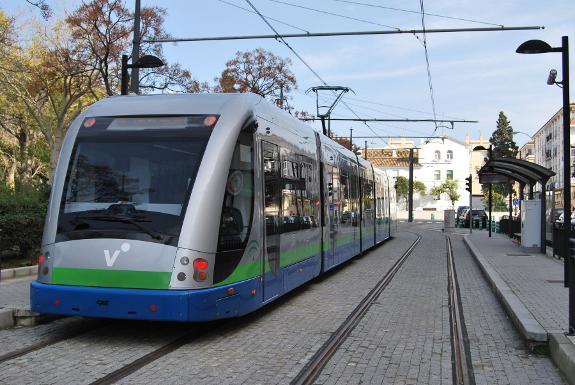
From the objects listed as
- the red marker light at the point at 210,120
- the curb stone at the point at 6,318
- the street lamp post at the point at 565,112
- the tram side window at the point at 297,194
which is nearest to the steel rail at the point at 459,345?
the street lamp post at the point at 565,112

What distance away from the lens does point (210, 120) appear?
7562mm

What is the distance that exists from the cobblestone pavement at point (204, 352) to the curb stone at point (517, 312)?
231 cm

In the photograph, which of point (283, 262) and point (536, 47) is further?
point (536, 47)

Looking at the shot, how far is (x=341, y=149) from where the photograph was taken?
1570cm

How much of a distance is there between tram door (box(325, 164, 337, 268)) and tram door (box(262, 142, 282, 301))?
3.90 m

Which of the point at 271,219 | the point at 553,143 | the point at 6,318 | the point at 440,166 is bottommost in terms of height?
the point at 6,318

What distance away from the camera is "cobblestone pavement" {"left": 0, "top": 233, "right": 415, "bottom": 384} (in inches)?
229

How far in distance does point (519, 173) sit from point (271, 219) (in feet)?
55.2

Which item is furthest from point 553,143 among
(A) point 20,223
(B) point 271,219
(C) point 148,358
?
(C) point 148,358

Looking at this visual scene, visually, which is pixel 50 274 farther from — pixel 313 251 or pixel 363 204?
pixel 363 204

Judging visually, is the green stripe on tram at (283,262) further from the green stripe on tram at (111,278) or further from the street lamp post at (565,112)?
the street lamp post at (565,112)

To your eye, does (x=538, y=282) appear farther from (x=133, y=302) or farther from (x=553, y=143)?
(x=553, y=143)

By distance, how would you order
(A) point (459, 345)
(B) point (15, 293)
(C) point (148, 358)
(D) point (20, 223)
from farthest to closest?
(D) point (20, 223) → (B) point (15, 293) → (A) point (459, 345) → (C) point (148, 358)

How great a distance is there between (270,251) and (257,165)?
1.26m
